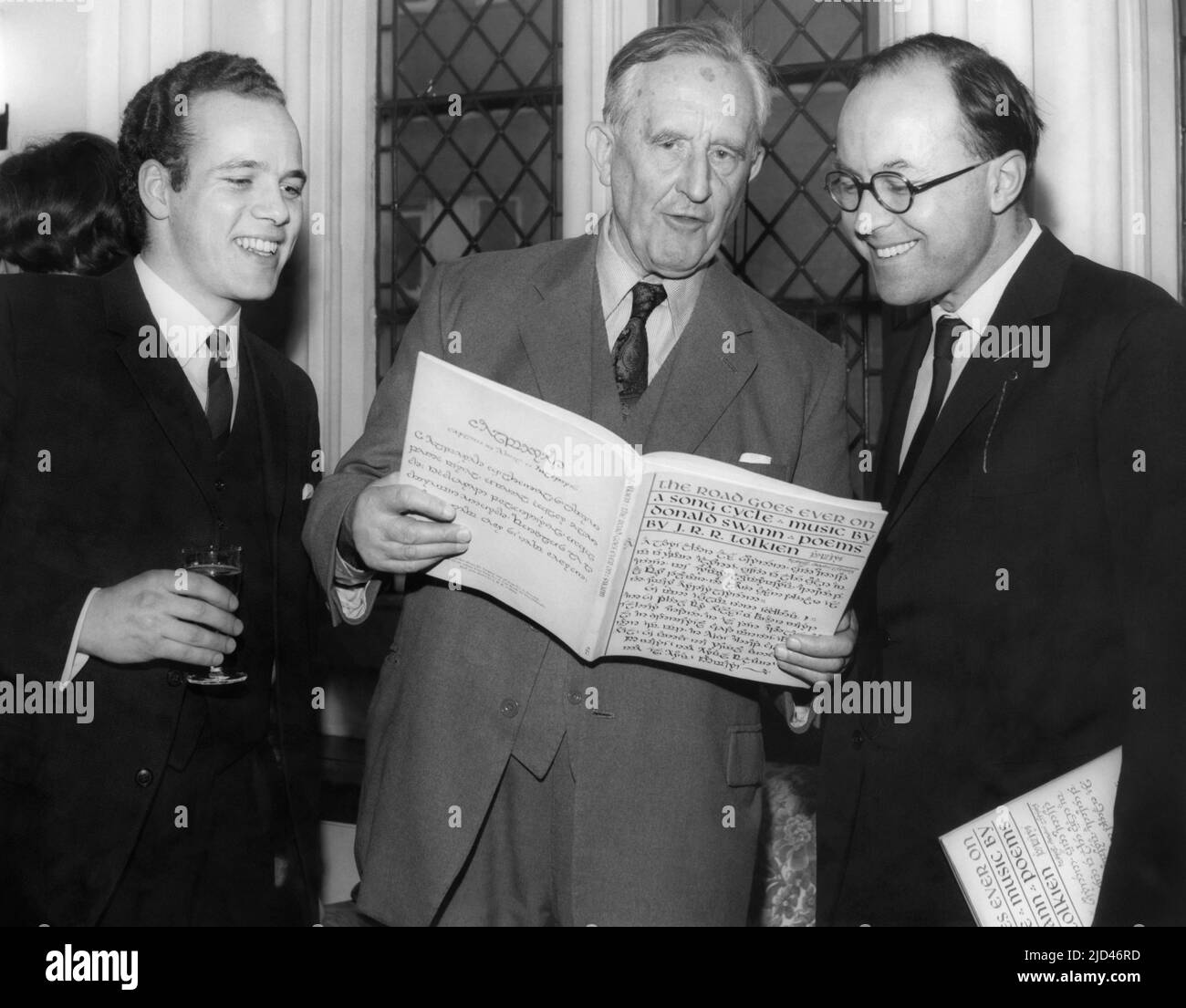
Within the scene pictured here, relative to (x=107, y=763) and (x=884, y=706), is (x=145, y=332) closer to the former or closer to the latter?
(x=107, y=763)

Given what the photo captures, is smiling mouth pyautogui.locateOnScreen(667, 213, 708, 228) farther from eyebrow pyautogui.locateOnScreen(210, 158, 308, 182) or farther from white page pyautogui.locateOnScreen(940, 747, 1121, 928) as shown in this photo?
white page pyautogui.locateOnScreen(940, 747, 1121, 928)

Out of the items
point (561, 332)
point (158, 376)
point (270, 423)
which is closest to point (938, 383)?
point (561, 332)

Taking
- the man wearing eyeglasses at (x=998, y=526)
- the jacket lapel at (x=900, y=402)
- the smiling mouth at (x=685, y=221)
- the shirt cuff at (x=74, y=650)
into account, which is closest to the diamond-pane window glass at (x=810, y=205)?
the jacket lapel at (x=900, y=402)

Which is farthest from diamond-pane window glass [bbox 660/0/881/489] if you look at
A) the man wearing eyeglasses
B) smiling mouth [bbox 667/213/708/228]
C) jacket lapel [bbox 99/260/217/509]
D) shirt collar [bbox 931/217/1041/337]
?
jacket lapel [bbox 99/260/217/509]

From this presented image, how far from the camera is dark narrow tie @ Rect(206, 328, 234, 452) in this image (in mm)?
2035

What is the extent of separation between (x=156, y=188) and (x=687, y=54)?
93 centimetres

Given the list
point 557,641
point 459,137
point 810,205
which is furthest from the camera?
point 459,137

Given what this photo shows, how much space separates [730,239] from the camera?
3.17m

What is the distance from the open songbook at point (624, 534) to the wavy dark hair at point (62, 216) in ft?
2.92

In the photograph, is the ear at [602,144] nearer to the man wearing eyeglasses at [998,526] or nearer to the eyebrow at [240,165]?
the man wearing eyeglasses at [998,526]

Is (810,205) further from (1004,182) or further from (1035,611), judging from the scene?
(1035,611)

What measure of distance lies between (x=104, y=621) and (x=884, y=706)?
1.22 m

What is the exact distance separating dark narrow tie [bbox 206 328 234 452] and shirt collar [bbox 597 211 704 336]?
670mm

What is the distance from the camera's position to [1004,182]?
1.86m
